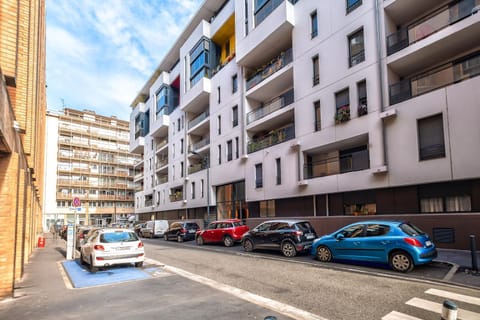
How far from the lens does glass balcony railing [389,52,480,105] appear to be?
42.7 ft

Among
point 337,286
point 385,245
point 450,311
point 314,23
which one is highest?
point 314,23

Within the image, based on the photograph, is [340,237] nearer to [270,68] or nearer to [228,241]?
[228,241]

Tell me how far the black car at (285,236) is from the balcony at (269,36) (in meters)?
14.5

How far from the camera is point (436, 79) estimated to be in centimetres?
1424

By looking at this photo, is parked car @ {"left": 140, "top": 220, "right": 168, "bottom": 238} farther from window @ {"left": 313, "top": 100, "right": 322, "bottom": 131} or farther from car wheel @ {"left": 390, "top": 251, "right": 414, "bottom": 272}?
car wheel @ {"left": 390, "top": 251, "right": 414, "bottom": 272}

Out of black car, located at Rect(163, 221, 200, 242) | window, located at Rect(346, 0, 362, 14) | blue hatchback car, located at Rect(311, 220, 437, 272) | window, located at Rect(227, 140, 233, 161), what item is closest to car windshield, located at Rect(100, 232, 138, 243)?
blue hatchback car, located at Rect(311, 220, 437, 272)

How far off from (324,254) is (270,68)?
644 inches

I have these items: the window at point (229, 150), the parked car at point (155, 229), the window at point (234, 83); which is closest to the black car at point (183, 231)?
the parked car at point (155, 229)

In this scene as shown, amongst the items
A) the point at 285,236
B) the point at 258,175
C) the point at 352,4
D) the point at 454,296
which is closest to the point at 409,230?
the point at 454,296

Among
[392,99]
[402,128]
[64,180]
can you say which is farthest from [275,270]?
[64,180]

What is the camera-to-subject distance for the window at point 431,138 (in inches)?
523

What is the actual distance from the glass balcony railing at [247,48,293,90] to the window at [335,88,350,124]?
18.3 ft

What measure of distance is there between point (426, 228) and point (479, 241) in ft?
6.25

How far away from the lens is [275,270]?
1009 centimetres
